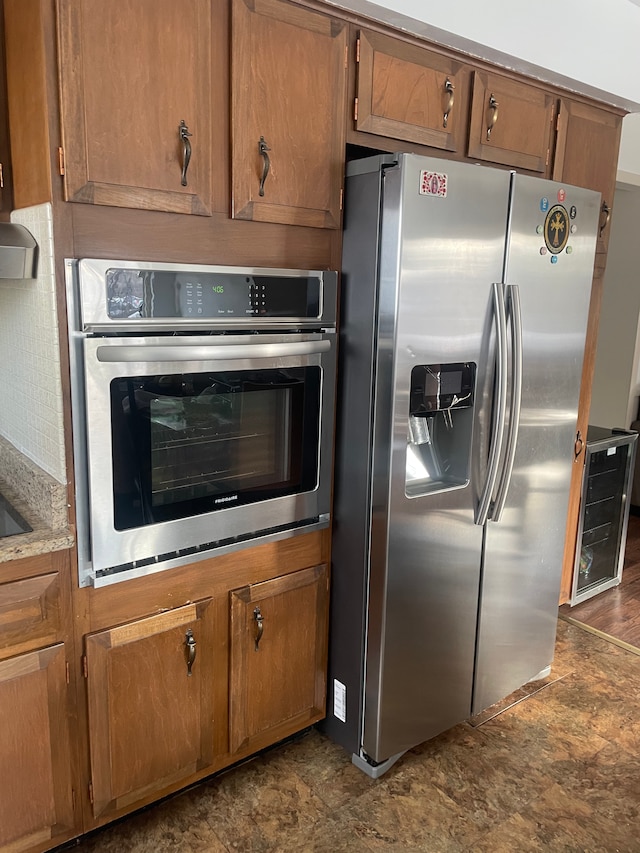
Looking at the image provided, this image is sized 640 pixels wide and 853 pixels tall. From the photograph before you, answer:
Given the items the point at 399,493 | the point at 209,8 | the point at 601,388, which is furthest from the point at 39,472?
the point at 601,388

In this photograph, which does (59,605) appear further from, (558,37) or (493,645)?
(558,37)

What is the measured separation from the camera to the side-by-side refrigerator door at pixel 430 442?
1.90m

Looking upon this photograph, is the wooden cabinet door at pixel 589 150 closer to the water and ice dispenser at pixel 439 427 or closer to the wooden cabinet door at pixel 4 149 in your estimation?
the water and ice dispenser at pixel 439 427

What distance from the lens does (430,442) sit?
87.9 inches

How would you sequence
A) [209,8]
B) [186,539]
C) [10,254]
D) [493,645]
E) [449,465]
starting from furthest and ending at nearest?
[493,645]
[449,465]
[186,539]
[209,8]
[10,254]

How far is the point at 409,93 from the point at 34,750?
2.08 metres

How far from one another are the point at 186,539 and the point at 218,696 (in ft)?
1.72

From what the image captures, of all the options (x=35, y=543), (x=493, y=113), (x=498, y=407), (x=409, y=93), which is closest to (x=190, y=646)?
(x=35, y=543)

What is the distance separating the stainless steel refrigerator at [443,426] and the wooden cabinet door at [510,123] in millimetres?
286

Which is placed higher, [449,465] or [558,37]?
[558,37]

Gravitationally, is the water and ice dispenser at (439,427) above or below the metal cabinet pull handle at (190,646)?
above

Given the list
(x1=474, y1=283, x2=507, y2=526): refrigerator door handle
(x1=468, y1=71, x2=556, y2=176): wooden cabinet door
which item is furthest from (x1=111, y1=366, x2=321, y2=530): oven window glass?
(x1=468, y1=71, x2=556, y2=176): wooden cabinet door

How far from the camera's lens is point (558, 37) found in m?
2.34

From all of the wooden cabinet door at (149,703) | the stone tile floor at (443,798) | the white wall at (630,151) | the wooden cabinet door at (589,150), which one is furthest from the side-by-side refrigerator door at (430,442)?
the white wall at (630,151)
